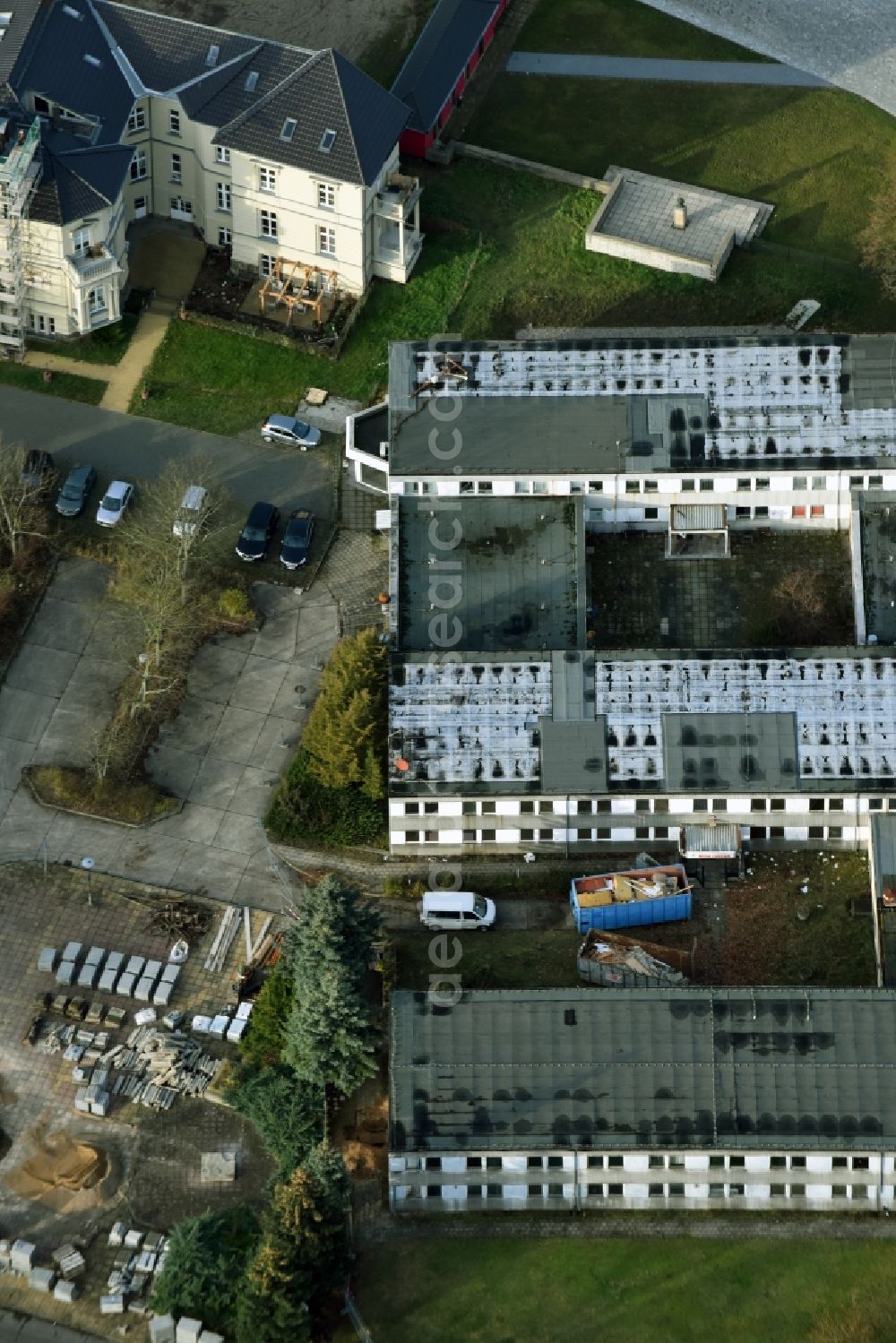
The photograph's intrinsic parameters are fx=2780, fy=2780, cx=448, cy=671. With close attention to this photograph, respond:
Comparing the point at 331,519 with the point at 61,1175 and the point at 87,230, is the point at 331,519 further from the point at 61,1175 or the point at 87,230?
the point at 61,1175

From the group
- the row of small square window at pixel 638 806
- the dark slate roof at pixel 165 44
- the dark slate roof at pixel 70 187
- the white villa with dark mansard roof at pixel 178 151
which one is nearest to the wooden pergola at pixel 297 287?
the white villa with dark mansard roof at pixel 178 151

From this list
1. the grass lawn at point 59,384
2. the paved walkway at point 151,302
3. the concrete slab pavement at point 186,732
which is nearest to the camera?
the concrete slab pavement at point 186,732

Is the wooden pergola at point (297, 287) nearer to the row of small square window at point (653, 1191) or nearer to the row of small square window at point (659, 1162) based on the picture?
the row of small square window at point (659, 1162)

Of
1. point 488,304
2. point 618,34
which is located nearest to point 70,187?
point 488,304

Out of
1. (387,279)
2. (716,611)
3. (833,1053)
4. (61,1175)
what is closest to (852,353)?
(716,611)

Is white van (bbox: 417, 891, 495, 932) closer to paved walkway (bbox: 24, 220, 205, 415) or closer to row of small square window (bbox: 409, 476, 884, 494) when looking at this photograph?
row of small square window (bbox: 409, 476, 884, 494)
